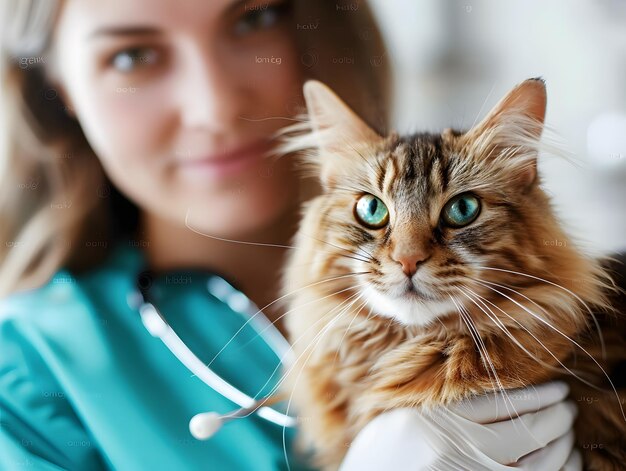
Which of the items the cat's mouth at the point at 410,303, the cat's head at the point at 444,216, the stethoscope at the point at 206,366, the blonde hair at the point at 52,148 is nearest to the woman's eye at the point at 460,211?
the cat's head at the point at 444,216

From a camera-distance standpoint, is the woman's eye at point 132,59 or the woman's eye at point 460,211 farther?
the woman's eye at point 132,59

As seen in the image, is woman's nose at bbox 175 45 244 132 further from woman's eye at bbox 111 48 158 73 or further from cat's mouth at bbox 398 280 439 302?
cat's mouth at bbox 398 280 439 302

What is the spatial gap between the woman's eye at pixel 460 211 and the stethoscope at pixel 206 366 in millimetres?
325

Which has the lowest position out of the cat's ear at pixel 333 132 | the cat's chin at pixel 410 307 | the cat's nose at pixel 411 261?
the cat's chin at pixel 410 307

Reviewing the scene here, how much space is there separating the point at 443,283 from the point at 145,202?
51cm

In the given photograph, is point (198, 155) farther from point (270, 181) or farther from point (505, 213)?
point (505, 213)

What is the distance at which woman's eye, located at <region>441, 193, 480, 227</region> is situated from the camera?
746 millimetres

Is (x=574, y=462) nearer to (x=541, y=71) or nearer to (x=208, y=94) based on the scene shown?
(x=541, y=71)

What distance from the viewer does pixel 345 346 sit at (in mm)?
830

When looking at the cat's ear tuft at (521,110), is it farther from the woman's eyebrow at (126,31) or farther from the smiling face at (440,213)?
the woman's eyebrow at (126,31)

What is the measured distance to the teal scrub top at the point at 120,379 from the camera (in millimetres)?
867

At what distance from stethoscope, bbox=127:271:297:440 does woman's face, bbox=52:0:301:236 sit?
0.11 m

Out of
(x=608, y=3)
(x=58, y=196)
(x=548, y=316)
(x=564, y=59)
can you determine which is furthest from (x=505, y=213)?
(x=58, y=196)

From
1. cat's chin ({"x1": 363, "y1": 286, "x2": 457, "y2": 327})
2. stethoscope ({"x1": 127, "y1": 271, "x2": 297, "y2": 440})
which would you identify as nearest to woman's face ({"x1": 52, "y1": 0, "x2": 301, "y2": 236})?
stethoscope ({"x1": 127, "y1": 271, "x2": 297, "y2": 440})
